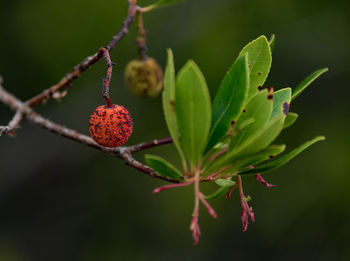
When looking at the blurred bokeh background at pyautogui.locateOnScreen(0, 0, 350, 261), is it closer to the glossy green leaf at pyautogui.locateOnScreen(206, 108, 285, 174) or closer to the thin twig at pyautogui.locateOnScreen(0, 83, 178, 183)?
the thin twig at pyautogui.locateOnScreen(0, 83, 178, 183)

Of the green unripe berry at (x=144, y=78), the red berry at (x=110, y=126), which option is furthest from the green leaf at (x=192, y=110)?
the green unripe berry at (x=144, y=78)

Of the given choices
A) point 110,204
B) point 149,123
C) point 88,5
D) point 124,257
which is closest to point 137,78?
point 88,5

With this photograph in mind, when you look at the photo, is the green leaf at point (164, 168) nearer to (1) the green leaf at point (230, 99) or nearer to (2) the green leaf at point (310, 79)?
(1) the green leaf at point (230, 99)

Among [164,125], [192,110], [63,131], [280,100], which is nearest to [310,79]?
[280,100]

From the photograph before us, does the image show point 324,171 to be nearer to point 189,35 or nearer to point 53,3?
point 189,35

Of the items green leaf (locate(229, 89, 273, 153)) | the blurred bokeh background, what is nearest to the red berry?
green leaf (locate(229, 89, 273, 153))
